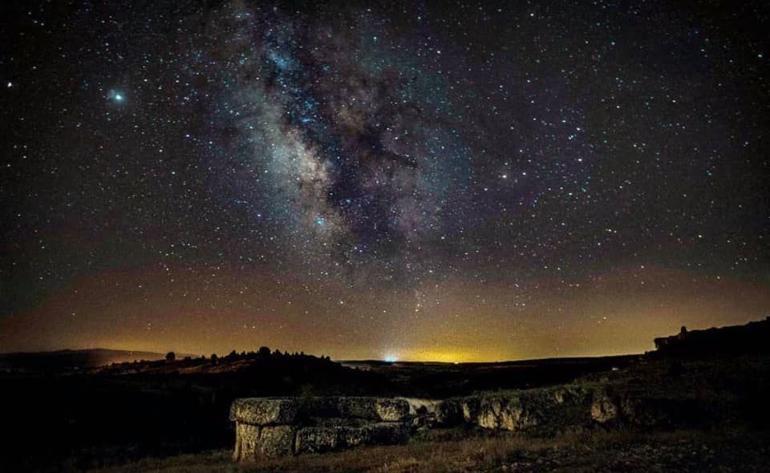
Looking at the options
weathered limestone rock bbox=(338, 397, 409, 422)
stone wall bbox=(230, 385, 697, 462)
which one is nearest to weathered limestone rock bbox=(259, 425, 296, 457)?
stone wall bbox=(230, 385, 697, 462)

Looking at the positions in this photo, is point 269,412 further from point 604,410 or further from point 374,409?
point 604,410

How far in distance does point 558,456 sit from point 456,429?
6.25 meters

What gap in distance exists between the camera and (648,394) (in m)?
15.9

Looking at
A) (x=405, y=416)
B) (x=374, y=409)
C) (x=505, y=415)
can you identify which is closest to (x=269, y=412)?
(x=374, y=409)

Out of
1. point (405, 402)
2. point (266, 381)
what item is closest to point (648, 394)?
point (405, 402)

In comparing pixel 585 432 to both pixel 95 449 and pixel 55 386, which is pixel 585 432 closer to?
pixel 95 449

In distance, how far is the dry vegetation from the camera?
9.12 metres

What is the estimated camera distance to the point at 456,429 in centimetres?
1614

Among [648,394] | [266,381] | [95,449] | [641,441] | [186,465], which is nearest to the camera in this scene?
[641,441]

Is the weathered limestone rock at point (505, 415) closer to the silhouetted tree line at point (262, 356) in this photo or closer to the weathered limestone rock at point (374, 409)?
the weathered limestone rock at point (374, 409)

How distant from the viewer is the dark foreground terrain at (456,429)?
10203 mm

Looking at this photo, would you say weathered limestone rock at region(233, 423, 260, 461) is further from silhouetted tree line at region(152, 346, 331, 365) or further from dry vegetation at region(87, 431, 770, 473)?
silhouetted tree line at region(152, 346, 331, 365)

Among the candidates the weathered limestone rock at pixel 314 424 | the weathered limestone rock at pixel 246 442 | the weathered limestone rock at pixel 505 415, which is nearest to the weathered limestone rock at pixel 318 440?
the weathered limestone rock at pixel 314 424

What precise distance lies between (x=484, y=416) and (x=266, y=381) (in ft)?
75.1
